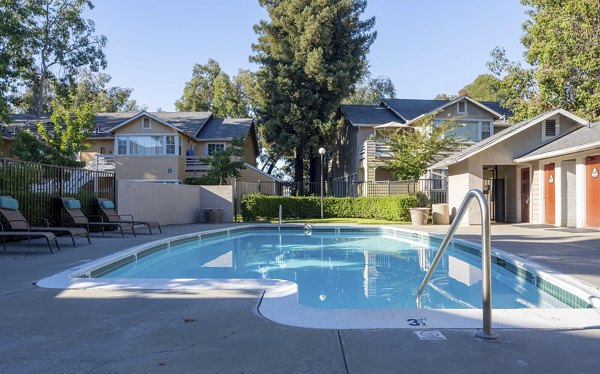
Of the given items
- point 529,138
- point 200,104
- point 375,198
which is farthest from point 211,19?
point 200,104

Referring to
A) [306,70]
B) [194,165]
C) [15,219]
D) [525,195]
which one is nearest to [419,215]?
[525,195]

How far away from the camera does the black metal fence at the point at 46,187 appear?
10.8 m

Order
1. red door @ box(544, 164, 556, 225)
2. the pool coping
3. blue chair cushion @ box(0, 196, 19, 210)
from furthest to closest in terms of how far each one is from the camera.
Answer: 1. red door @ box(544, 164, 556, 225)
2. blue chair cushion @ box(0, 196, 19, 210)
3. the pool coping

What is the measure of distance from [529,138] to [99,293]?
1741 cm

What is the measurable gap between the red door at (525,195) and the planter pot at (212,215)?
13539 mm

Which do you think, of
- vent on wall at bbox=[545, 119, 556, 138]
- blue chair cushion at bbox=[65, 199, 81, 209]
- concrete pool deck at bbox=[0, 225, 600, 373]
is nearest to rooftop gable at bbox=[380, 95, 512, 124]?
vent on wall at bbox=[545, 119, 556, 138]

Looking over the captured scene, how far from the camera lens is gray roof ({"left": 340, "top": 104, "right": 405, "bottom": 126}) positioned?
1136 inches

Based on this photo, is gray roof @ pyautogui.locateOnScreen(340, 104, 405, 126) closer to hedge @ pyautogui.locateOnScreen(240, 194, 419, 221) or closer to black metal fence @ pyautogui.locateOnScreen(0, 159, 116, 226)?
hedge @ pyautogui.locateOnScreen(240, 194, 419, 221)

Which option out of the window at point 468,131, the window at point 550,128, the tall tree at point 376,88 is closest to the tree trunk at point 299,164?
the window at point 468,131

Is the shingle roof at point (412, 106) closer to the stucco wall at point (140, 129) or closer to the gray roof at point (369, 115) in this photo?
the gray roof at point (369, 115)

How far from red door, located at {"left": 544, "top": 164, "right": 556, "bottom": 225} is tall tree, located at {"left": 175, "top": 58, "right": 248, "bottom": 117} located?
30.3 m

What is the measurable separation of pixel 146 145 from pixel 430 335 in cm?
2752

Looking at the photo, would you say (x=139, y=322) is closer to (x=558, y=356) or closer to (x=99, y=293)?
(x=99, y=293)

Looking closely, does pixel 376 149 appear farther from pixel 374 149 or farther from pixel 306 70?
pixel 306 70
